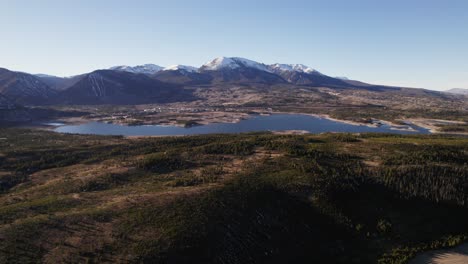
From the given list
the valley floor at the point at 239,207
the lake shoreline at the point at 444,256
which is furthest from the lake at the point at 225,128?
the lake shoreline at the point at 444,256

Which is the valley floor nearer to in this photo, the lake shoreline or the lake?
the lake shoreline

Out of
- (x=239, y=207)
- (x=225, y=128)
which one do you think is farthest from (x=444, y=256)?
(x=225, y=128)

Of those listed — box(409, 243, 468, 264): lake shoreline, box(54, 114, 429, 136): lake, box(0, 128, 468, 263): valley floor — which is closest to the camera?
box(0, 128, 468, 263): valley floor

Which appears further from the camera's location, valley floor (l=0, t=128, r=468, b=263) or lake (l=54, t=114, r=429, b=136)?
lake (l=54, t=114, r=429, b=136)

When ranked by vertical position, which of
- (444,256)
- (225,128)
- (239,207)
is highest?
(239,207)

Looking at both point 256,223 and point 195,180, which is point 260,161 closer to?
point 195,180

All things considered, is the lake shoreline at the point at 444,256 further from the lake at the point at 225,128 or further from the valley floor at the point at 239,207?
the lake at the point at 225,128

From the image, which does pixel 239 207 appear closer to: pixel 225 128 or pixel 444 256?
pixel 444 256

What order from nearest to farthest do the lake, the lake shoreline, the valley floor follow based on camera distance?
the valley floor < the lake shoreline < the lake

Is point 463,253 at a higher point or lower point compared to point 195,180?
lower

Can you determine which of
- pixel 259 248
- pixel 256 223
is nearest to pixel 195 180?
pixel 256 223

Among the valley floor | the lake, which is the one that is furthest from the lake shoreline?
the lake
